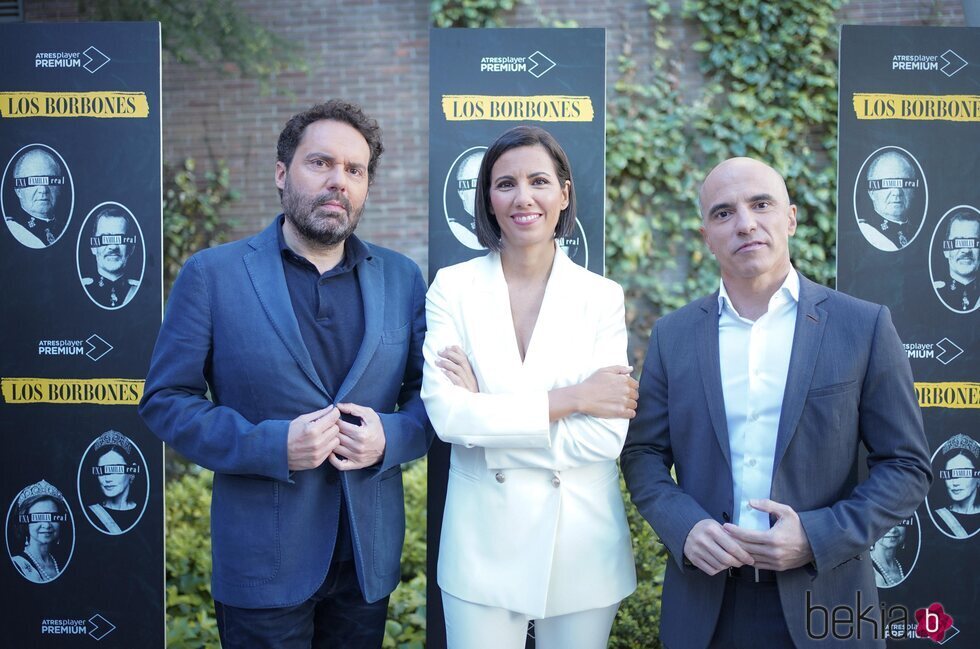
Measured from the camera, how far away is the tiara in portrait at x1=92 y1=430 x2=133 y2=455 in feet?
11.4

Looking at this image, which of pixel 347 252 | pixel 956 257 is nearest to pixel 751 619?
pixel 347 252

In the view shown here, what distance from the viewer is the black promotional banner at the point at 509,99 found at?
3.28m

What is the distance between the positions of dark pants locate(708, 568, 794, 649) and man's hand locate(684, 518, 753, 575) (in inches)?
3.7

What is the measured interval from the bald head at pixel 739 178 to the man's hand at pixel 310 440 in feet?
4.18

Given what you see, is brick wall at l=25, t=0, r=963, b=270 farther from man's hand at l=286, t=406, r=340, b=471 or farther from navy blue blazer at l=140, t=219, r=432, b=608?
man's hand at l=286, t=406, r=340, b=471

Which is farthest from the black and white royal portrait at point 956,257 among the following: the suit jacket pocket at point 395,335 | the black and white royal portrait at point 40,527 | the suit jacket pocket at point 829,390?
the black and white royal portrait at point 40,527

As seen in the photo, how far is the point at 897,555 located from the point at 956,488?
0.38 m

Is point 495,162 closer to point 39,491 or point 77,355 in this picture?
point 77,355

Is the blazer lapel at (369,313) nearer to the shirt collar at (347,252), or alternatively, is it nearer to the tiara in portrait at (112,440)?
the shirt collar at (347,252)

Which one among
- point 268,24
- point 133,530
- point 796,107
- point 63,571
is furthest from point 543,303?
point 268,24

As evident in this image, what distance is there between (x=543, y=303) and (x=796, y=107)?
4.32 meters

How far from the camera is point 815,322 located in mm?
2227

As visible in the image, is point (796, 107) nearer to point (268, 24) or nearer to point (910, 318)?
point (910, 318)

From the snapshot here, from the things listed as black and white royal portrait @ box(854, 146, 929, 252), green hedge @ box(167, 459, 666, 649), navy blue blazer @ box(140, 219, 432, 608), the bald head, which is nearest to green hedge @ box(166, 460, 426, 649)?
green hedge @ box(167, 459, 666, 649)
